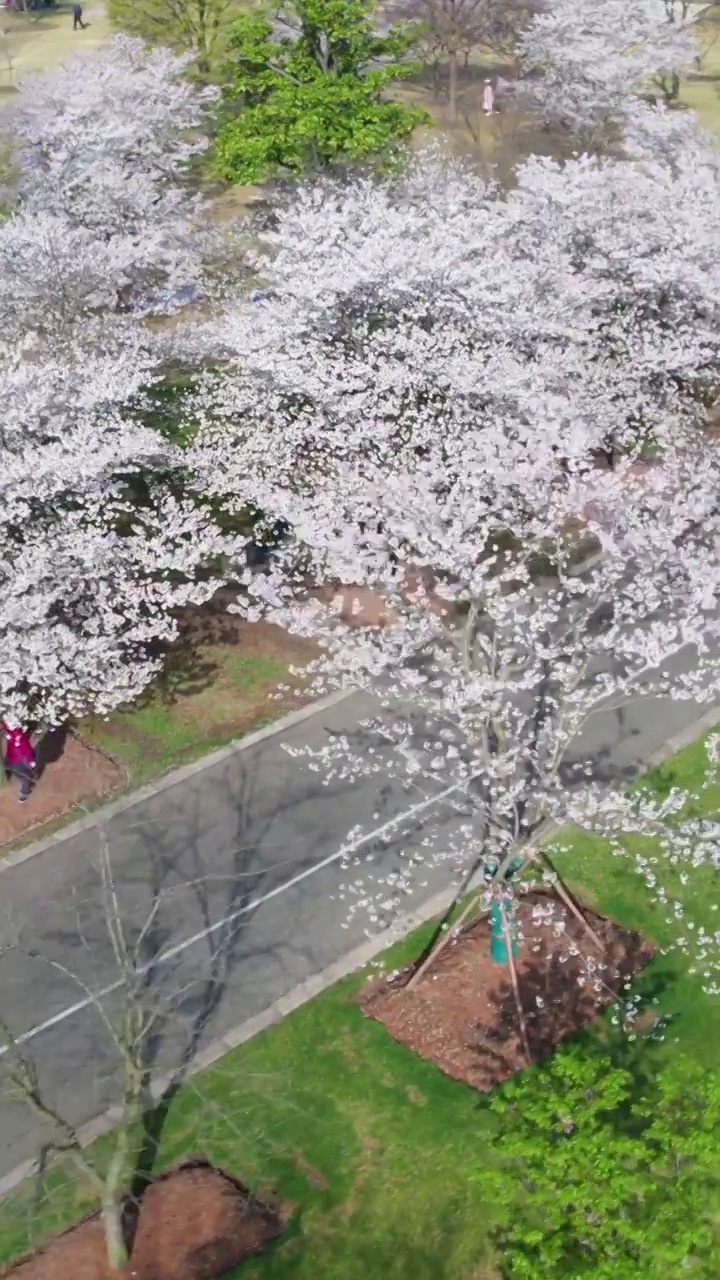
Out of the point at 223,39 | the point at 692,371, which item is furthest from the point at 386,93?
the point at 692,371

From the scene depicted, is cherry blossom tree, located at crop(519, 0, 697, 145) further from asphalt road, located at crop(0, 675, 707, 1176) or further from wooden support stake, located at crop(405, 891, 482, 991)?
wooden support stake, located at crop(405, 891, 482, 991)

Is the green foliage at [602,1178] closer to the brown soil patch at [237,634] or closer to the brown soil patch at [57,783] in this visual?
the brown soil patch at [57,783]

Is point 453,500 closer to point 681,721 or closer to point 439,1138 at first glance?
point 681,721

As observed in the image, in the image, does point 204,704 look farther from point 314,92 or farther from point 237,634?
point 314,92

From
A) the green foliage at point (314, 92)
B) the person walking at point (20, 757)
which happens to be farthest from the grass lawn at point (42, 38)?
the person walking at point (20, 757)

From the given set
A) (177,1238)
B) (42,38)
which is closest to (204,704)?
(177,1238)
